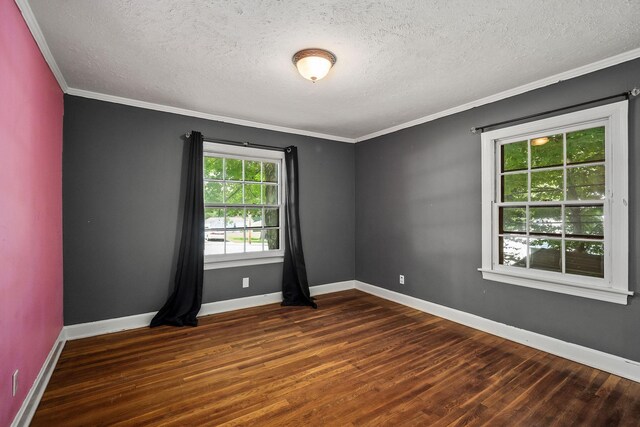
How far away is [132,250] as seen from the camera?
11.4 ft

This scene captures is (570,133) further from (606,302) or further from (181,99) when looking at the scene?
(181,99)

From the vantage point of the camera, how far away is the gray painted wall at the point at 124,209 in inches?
126

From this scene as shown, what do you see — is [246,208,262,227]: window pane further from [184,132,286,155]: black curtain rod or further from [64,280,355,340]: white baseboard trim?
[64,280,355,340]: white baseboard trim

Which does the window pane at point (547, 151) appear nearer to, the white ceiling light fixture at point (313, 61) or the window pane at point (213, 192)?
the white ceiling light fixture at point (313, 61)

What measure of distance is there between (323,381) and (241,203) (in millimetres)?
2583

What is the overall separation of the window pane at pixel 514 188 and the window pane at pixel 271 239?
2.98 meters

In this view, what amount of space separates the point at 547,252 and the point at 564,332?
2.42 feet

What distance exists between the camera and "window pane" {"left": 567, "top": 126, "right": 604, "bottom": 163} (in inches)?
105

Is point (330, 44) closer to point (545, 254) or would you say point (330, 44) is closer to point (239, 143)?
point (239, 143)

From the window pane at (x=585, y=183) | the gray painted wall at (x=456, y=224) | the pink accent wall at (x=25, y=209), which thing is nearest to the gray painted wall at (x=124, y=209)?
the pink accent wall at (x=25, y=209)

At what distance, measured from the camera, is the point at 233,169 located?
4199mm

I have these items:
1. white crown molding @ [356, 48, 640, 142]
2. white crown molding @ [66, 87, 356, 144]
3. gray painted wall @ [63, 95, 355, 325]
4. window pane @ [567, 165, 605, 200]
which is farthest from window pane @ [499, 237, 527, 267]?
gray painted wall @ [63, 95, 355, 325]

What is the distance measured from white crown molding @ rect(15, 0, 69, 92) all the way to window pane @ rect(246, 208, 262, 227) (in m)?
2.38

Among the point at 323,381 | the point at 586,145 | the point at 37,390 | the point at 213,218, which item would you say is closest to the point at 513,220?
the point at 586,145
